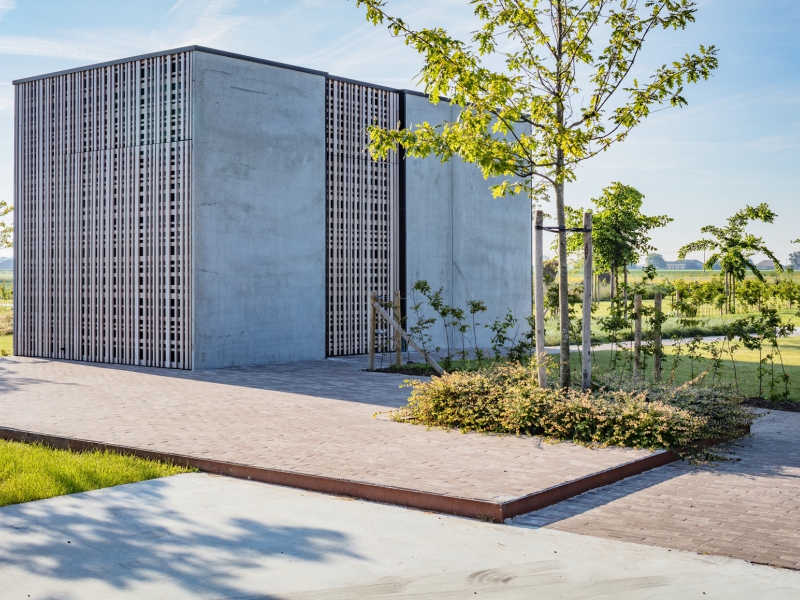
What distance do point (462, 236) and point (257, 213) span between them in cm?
640

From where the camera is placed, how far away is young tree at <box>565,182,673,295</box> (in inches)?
1192

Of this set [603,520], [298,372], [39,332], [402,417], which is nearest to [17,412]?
[402,417]

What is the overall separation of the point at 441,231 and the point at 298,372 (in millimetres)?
6907

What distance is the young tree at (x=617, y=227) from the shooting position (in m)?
30.3

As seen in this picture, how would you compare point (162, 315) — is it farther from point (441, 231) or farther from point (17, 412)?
point (441, 231)

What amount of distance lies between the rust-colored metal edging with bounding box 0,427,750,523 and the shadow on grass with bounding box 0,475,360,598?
30.2 inches

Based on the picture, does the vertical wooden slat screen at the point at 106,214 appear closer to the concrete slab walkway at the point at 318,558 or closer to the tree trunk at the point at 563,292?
the tree trunk at the point at 563,292

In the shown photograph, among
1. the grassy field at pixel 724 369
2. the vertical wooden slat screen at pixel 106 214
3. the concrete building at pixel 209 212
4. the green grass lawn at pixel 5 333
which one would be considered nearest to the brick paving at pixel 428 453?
the grassy field at pixel 724 369

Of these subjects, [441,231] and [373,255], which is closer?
[373,255]

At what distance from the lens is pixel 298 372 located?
16.1 metres

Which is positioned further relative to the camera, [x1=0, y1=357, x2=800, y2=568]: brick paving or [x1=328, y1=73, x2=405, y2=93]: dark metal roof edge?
[x1=328, y1=73, x2=405, y2=93]: dark metal roof edge

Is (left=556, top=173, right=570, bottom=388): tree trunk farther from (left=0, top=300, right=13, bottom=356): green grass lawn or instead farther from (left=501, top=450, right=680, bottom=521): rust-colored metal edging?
(left=0, top=300, right=13, bottom=356): green grass lawn

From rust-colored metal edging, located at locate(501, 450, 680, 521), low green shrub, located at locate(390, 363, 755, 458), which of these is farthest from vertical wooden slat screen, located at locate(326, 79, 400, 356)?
rust-colored metal edging, located at locate(501, 450, 680, 521)

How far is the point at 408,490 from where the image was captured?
262 inches
